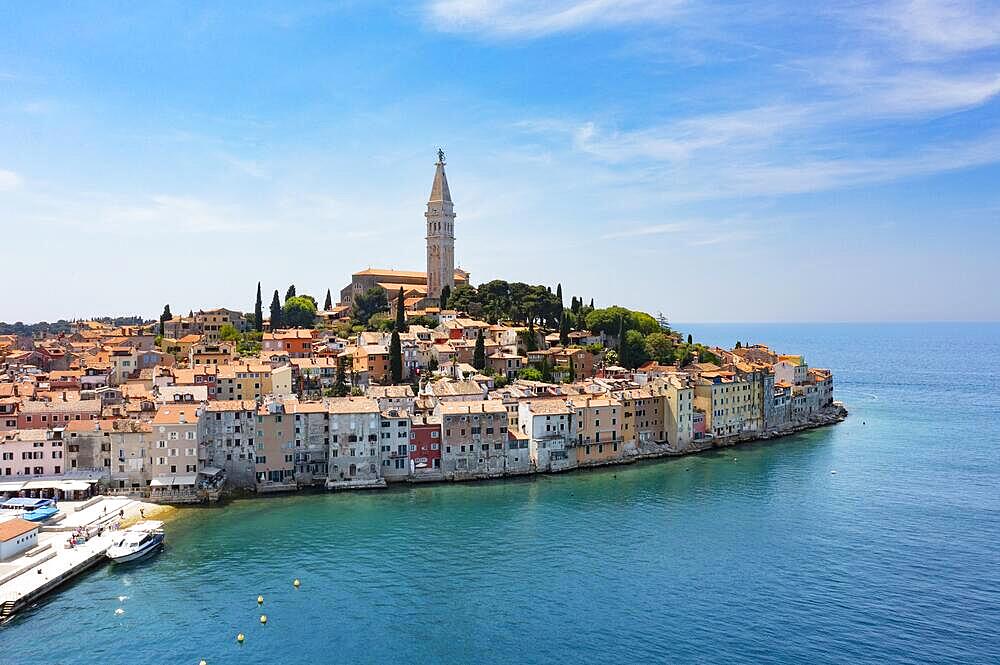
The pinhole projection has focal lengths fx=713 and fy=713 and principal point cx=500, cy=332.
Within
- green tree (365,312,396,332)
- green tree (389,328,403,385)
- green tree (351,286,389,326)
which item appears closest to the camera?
green tree (389,328,403,385)

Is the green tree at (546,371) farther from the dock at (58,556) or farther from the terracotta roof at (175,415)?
the dock at (58,556)

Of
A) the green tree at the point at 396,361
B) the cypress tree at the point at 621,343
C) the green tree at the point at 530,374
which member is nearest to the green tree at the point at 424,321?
the green tree at the point at 530,374

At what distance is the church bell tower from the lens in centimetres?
8981

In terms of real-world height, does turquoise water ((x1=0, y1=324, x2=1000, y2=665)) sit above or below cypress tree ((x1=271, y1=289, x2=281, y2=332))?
below

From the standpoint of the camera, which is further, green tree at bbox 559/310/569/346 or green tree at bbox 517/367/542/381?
green tree at bbox 559/310/569/346

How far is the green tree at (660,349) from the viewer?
230ft

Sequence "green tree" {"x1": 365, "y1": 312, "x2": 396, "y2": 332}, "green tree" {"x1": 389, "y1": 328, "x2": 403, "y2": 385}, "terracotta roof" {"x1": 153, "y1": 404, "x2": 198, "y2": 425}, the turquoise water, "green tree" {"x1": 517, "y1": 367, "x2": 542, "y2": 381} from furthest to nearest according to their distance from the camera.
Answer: "green tree" {"x1": 365, "y1": 312, "x2": 396, "y2": 332} < "green tree" {"x1": 517, "y1": 367, "x2": 542, "y2": 381} < "green tree" {"x1": 389, "y1": 328, "x2": 403, "y2": 385} < "terracotta roof" {"x1": 153, "y1": 404, "x2": 198, "y2": 425} < the turquoise water

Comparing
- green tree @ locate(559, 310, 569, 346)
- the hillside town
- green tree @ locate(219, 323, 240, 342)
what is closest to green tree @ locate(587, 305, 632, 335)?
the hillside town

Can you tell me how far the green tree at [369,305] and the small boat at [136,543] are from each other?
51.9 meters

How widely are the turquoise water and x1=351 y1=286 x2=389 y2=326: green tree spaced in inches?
1745

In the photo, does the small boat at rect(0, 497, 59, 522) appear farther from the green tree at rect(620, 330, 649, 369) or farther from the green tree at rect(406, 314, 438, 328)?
the green tree at rect(620, 330, 649, 369)

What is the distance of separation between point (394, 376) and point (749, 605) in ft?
117

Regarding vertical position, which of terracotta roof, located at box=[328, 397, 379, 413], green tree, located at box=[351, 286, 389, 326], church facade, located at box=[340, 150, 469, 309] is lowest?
terracotta roof, located at box=[328, 397, 379, 413]

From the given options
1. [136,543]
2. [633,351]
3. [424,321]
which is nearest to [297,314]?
[424,321]
